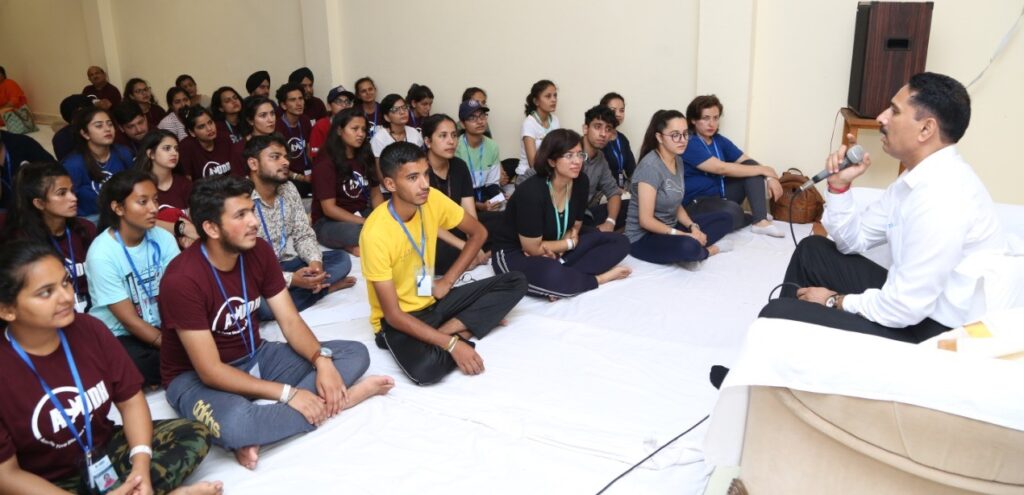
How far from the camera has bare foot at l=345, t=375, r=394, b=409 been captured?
2.55 metres

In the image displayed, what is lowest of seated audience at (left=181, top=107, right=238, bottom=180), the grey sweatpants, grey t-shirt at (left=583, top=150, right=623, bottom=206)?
the grey sweatpants

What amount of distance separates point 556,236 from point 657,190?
630 millimetres

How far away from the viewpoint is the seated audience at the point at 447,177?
3861mm

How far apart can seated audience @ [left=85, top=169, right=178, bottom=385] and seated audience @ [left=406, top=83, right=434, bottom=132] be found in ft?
9.97

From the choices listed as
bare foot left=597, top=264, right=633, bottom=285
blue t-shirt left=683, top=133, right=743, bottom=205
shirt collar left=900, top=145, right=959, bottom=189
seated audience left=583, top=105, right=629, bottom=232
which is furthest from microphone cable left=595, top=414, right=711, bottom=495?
blue t-shirt left=683, top=133, right=743, bottom=205

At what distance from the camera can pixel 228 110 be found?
5.68m

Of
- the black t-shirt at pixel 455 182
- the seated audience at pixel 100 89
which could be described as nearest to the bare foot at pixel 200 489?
the black t-shirt at pixel 455 182

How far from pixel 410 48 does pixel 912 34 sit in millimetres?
3697

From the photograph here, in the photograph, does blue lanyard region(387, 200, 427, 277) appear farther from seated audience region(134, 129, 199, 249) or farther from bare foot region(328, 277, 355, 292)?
seated audience region(134, 129, 199, 249)

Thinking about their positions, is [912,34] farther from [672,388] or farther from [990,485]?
[990,485]

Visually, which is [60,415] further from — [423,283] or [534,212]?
[534,212]

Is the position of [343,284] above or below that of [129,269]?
below

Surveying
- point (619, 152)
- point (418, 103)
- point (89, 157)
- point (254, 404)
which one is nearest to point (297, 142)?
point (418, 103)

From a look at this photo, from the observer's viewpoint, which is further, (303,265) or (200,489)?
(303,265)
